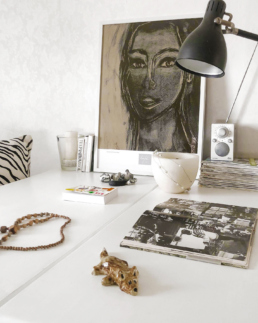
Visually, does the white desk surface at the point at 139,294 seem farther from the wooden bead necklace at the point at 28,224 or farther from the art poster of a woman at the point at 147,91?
the art poster of a woman at the point at 147,91

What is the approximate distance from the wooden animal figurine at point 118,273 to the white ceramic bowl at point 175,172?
1.98 feet

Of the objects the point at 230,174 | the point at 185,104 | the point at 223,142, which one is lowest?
the point at 230,174

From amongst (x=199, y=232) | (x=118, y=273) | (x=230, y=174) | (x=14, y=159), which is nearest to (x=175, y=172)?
(x=230, y=174)

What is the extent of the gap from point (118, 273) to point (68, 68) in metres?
1.42

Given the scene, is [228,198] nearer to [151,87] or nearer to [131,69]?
[151,87]

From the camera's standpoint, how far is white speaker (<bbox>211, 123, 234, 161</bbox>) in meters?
1.42

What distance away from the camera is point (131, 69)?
1.65 meters

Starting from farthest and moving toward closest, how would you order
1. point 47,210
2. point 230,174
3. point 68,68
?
point 68,68 → point 230,174 → point 47,210

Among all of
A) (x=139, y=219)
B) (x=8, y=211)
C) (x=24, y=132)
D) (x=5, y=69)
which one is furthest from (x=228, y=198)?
(x=5, y=69)

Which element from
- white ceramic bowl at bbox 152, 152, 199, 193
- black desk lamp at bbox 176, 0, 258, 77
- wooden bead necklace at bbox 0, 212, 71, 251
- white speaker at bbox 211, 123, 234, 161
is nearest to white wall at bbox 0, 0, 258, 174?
white speaker at bbox 211, 123, 234, 161

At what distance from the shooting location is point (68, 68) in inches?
71.9

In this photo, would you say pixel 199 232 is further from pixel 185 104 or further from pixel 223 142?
pixel 185 104

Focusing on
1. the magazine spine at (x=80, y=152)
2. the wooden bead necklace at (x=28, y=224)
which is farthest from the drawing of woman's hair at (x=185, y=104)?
the wooden bead necklace at (x=28, y=224)

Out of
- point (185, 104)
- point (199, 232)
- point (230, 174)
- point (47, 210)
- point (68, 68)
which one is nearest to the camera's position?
point (199, 232)
